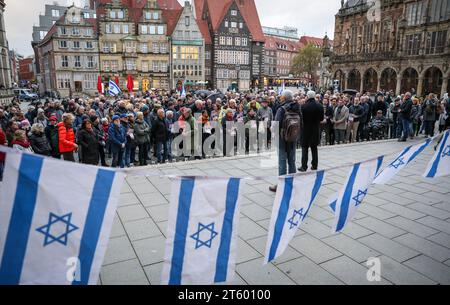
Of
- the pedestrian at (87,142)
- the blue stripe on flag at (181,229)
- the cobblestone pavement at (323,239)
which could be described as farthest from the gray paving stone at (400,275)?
the pedestrian at (87,142)

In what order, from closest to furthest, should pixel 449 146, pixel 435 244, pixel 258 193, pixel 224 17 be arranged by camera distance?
1. pixel 435 244
2. pixel 449 146
3. pixel 258 193
4. pixel 224 17

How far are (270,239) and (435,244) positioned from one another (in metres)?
3.18

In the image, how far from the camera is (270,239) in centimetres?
355

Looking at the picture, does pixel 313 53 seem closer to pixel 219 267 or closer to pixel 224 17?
pixel 224 17

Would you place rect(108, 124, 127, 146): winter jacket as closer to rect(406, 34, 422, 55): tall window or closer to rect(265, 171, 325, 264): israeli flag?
rect(265, 171, 325, 264): israeli flag

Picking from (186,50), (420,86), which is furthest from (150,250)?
(186,50)

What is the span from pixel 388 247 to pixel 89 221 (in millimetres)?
4355

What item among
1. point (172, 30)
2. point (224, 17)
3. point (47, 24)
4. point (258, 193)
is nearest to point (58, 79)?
point (172, 30)

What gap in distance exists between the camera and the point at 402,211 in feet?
20.6

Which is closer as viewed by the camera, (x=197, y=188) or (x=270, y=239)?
(x=197, y=188)

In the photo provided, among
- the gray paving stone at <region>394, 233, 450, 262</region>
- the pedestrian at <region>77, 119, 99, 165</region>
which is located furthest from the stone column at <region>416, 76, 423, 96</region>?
the pedestrian at <region>77, 119, 99, 165</region>

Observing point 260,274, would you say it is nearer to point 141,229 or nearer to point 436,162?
point 141,229

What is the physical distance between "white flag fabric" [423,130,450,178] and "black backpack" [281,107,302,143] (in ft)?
8.07
